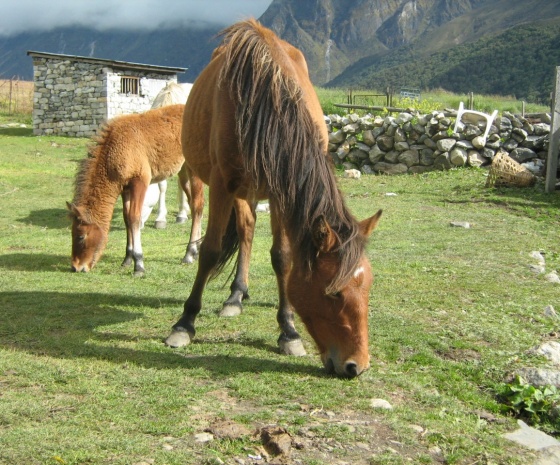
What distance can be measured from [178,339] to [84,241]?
10.5ft

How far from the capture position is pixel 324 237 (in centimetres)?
351

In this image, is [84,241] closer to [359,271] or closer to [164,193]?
[164,193]

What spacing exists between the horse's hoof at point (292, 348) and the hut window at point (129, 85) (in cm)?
2318

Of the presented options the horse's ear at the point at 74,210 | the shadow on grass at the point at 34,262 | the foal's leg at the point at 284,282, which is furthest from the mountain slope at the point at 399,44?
the foal's leg at the point at 284,282

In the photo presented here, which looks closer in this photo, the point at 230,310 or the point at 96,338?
the point at 96,338

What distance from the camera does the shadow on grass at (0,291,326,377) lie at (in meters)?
4.08

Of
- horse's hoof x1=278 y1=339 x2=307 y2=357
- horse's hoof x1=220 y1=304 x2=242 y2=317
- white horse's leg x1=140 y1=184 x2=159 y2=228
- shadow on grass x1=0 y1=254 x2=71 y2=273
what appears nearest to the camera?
horse's hoof x1=278 y1=339 x2=307 y2=357

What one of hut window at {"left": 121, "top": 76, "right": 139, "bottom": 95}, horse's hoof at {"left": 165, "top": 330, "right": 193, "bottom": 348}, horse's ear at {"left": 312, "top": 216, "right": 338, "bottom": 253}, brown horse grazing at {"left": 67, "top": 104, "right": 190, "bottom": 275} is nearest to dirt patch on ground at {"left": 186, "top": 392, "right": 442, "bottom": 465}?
horse's ear at {"left": 312, "top": 216, "right": 338, "bottom": 253}

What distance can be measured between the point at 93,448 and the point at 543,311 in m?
4.12

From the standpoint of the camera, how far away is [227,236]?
543 cm

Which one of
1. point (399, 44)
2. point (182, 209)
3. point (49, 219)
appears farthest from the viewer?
point (399, 44)

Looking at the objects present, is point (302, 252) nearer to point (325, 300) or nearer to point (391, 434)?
point (325, 300)

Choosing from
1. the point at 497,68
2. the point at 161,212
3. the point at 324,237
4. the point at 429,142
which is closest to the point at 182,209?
the point at 161,212

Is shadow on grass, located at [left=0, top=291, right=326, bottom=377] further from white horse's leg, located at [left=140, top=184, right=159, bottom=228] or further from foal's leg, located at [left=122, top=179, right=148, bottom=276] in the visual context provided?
white horse's leg, located at [left=140, top=184, right=159, bottom=228]
